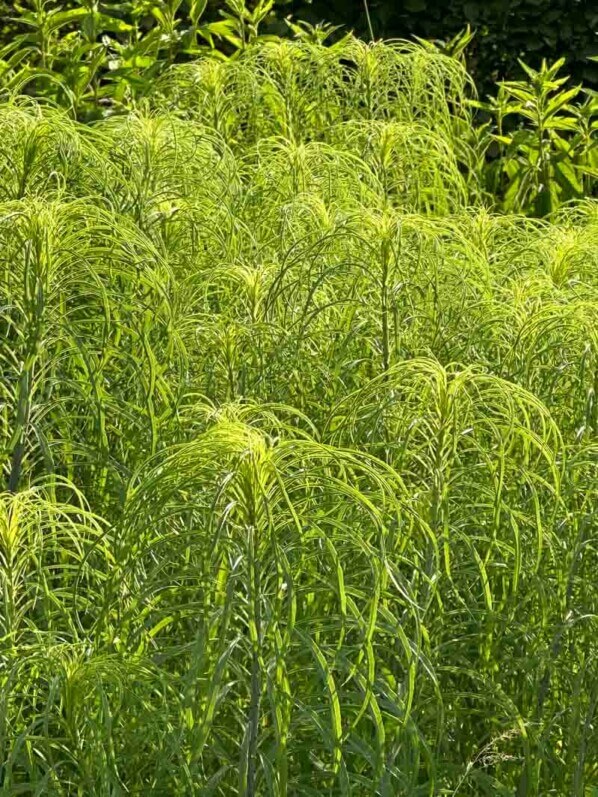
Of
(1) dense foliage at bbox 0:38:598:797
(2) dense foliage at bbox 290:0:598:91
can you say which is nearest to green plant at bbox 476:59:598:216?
(1) dense foliage at bbox 0:38:598:797

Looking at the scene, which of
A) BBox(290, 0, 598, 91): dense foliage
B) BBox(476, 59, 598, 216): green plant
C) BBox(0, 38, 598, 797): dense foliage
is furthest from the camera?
BBox(290, 0, 598, 91): dense foliage

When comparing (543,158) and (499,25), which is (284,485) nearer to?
(543,158)

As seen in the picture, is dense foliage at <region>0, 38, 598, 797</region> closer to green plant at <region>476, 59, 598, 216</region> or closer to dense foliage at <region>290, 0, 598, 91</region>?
green plant at <region>476, 59, 598, 216</region>

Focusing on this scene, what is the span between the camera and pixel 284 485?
7.00 feet

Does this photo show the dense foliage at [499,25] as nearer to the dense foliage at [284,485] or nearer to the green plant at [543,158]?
the green plant at [543,158]

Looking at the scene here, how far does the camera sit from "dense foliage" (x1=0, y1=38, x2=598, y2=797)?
220 centimetres

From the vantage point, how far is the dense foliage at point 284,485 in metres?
2.20

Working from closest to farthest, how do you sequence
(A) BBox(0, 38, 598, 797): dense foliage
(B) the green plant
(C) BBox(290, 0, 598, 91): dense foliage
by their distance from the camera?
(A) BBox(0, 38, 598, 797): dense foliage → (B) the green plant → (C) BBox(290, 0, 598, 91): dense foliage

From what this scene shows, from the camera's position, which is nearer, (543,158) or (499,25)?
(543,158)

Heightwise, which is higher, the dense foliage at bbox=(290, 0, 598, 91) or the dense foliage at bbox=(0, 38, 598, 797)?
the dense foliage at bbox=(0, 38, 598, 797)

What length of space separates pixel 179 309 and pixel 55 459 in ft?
1.34

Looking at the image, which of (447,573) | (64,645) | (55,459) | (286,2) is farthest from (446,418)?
(286,2)

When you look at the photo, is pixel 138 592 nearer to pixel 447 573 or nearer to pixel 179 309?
pixel 447 573

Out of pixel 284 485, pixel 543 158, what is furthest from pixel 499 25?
pixel 284 485
